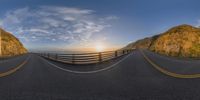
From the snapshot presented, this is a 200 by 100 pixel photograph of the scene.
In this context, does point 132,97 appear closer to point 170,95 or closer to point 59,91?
point 170,95

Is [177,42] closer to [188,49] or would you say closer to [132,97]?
[188,49]

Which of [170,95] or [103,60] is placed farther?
[103,60]

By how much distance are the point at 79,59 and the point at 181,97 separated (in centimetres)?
2091

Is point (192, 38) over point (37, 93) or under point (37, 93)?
over

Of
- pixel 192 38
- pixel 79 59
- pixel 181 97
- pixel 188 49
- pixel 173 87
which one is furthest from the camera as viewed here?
pixel 192 38

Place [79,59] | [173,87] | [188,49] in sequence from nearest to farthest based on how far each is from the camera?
[173,87]
[79,59]
[188,49]

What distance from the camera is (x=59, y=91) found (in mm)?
9297

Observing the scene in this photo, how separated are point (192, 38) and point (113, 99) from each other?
140 metres

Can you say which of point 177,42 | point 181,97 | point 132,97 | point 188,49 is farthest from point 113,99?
point 177,42

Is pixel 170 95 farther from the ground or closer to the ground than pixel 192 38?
closer to the ground

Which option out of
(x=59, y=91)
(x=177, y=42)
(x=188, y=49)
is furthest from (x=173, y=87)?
(x=177, y=42)

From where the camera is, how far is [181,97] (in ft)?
25.3

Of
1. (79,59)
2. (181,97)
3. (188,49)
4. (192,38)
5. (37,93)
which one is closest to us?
(181,97)

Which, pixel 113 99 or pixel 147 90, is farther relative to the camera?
pixel 147 90
